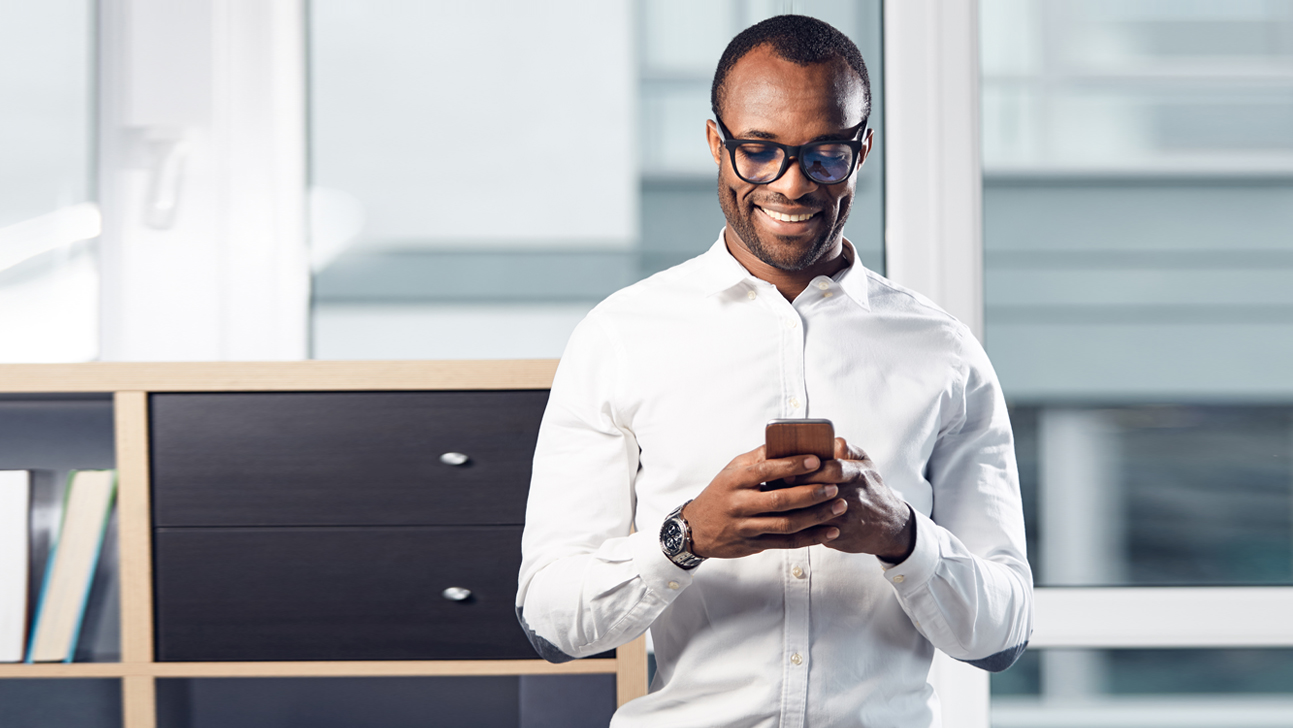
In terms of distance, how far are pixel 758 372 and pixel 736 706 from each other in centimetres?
39

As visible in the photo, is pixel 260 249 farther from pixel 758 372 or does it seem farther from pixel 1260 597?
pixel 1260 597

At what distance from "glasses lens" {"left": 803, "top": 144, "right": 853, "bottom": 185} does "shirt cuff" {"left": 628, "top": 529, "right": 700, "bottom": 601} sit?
0.44 m

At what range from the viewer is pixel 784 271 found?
1.12 meters

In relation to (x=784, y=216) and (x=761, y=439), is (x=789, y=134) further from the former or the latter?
(x=761, y=439)

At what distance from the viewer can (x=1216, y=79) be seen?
70.6 inches

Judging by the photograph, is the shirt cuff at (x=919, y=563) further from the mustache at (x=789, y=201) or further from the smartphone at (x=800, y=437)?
the mustache at (x=789, y=201)

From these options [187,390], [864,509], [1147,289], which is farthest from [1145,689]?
[187,390]

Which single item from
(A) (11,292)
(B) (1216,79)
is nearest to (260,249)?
(A) (11,292)

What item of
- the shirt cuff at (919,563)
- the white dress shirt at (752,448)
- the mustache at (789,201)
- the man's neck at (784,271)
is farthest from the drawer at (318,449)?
the shirt cuff at (919,563)

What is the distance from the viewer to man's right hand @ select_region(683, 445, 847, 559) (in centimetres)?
84

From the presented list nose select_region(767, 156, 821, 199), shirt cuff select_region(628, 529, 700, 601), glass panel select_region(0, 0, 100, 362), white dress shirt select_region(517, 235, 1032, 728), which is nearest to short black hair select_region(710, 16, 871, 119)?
nose select_region(767, 156, 821, 199)

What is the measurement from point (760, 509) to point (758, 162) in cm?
41

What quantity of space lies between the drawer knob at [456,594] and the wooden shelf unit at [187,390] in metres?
0.10

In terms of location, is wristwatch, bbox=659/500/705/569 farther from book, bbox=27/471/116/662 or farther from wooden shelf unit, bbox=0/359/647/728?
book, bbox=27/471/116/662
